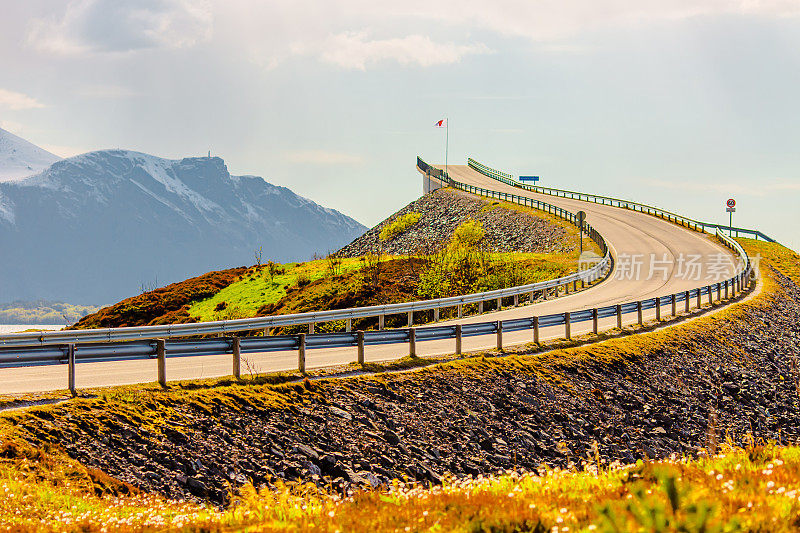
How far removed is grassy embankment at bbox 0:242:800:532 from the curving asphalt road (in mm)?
2341

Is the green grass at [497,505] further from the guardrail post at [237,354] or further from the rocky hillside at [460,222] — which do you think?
the rocky hillside at [460,222]

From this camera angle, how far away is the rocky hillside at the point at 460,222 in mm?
63344

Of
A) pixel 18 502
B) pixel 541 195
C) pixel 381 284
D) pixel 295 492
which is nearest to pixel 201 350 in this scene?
pixel 295 492

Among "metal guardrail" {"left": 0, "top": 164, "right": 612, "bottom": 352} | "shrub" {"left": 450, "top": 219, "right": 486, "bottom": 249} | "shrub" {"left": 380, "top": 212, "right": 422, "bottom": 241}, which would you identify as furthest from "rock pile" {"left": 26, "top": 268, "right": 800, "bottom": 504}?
"shrub" {"left": 380, "top": 212, "right": 422, "bottom": 241}

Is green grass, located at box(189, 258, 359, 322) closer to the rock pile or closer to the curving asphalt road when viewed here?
the curving asphalt road

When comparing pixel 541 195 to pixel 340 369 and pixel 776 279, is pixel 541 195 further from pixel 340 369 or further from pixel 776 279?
pixel 340 369

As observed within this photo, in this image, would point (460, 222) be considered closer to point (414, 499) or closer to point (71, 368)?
point (71, 368)

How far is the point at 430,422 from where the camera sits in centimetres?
1402

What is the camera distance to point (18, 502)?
8250 millimetres

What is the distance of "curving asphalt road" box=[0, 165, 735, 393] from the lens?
14586 millimetres

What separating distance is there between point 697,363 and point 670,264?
1100 inches

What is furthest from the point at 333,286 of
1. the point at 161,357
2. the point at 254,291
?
the point at 161,357

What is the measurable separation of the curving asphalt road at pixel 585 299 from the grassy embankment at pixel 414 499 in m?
2.34

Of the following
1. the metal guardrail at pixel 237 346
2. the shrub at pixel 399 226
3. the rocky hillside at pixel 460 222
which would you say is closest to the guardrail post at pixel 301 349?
the metal guardrail at pixel 237 346
